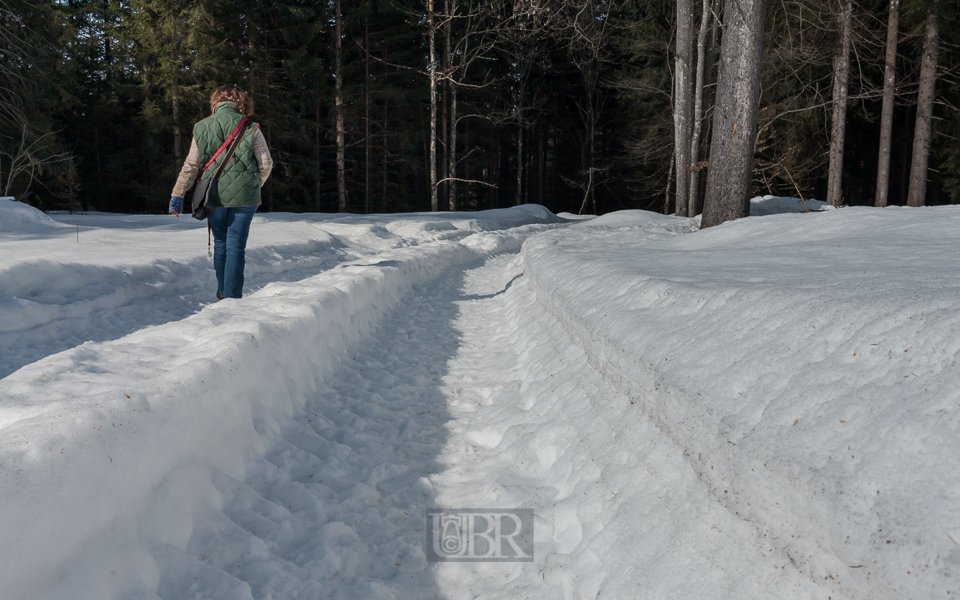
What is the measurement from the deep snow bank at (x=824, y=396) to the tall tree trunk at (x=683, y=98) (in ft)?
44.1

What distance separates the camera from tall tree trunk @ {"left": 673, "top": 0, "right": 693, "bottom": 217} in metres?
14.9

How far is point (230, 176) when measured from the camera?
210 inches

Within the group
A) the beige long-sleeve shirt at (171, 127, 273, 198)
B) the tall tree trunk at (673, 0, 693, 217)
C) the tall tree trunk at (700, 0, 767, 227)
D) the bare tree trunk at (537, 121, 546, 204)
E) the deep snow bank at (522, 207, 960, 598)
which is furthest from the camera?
the bare tree trunk at (537, 121, 546, 204)

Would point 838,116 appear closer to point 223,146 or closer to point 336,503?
point 223,146

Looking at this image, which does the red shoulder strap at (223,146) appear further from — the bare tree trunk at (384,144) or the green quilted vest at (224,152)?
the bare tree trunk at (384,144)

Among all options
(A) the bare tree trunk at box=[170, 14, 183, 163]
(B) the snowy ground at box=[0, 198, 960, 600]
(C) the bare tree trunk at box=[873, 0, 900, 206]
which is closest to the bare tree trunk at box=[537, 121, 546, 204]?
(C) the bare tree trunk at box=[873, 0, 900, 206]

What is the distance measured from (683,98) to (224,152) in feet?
46.0

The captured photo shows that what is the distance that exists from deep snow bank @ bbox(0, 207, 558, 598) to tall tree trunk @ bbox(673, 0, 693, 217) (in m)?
14.3

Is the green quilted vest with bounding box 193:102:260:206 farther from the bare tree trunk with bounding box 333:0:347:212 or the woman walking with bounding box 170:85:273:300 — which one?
the bare tree trunk with bounding box 333:0:347:212

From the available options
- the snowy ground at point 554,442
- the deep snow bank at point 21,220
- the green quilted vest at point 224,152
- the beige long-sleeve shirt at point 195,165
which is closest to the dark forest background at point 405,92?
the deep snow bank at point 21,220

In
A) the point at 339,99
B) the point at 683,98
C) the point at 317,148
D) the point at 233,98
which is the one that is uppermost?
the point at 339,99

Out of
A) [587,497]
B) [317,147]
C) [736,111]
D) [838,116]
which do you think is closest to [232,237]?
[587,497]

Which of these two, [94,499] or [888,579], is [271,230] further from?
[888,579]

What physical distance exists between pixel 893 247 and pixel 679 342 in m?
2.15
